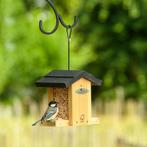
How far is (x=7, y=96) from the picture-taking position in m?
16.8

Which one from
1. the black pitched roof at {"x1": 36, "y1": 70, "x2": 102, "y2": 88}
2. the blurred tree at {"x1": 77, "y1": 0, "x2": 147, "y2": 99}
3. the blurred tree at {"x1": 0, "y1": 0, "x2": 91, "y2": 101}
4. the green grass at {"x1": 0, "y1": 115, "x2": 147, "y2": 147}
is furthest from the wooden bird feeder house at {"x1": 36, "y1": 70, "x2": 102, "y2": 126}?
the blurred tree at {"x1": 77, "y1": 0, "x2": 147, "y2": 99}

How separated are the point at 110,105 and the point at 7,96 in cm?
238

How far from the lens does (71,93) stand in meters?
5.00

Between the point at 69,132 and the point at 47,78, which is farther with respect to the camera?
the point at 69,132

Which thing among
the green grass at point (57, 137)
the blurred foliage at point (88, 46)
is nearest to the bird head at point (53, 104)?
the green grass at point (57, 137)

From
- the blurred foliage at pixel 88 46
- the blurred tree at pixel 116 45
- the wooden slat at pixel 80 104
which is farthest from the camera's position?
the blurred tree at pixel 116 45

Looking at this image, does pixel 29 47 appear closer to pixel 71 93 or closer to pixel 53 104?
pixel 71 93

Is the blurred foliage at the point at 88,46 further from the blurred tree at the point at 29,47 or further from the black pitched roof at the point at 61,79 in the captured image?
the black pitched roof at the point at 61,79

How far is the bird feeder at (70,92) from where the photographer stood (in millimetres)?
4867

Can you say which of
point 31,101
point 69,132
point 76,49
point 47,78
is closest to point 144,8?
point 76,49

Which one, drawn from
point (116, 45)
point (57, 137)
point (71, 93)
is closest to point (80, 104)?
point (71, 93)

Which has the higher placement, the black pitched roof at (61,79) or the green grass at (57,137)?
the black pitched roof at (61,79)

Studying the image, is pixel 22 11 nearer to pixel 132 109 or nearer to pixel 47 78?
pixel 132 109

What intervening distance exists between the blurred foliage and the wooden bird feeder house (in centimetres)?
998
